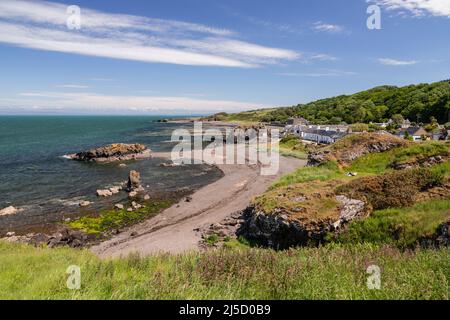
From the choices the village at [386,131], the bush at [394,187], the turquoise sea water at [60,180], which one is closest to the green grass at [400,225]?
the bush at [394,187]

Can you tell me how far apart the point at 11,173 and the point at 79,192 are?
20.7m

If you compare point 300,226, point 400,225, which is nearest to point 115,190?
point 300,226

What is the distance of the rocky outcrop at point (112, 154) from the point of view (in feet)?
239

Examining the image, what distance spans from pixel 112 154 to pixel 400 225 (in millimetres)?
67657

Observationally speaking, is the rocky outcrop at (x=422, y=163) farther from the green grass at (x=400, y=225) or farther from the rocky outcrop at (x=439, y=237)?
the rocky outcrop at (x=439, y=237)

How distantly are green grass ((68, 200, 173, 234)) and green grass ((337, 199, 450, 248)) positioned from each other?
21.4 metres

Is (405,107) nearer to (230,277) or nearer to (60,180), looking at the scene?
(60,180)

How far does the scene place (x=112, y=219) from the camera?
111 ft

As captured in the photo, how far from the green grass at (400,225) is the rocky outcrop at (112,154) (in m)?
62.2

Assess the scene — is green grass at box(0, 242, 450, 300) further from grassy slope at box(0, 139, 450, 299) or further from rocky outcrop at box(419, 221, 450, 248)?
rocky outcrop at box(419, 221, 450, 248)

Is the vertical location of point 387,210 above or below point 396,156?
below

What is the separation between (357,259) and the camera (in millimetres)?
8922
